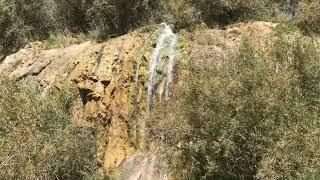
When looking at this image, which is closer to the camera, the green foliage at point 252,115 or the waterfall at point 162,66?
the green foliage at point 252,115

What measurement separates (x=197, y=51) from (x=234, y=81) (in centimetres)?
671

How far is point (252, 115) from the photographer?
615 inches

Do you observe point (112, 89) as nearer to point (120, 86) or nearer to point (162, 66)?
point (120, 86)

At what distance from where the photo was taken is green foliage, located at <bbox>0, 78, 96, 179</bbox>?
17.9m

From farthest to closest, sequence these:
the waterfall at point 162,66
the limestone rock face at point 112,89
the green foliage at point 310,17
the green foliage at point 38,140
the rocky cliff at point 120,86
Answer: the green foliage at point 310,17 < the waterfall at point 162,66 < the limestone rock face at point 112,89 < the rocky cliff at point 120,86 < the green foliage at point 38,140

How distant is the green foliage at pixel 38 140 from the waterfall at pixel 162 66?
10.7 ft

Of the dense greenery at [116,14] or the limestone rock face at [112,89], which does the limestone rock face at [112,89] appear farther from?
the dense greenery at [116,14]

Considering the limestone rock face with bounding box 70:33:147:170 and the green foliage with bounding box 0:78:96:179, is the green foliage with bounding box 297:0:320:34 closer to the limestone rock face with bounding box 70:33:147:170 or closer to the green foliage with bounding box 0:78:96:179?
the limestone rock face with bounding box 70:33:147:170

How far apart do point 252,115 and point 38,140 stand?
6988 millimetres

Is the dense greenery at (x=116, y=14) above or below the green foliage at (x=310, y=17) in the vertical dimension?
below

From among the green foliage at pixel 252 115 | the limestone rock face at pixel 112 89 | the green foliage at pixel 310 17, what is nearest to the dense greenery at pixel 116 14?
the green foliage at pixel 310 17

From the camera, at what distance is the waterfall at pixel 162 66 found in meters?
22.6

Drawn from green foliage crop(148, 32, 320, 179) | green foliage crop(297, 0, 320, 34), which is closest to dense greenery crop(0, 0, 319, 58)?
green foliage crop(297, 0, 320, 34)

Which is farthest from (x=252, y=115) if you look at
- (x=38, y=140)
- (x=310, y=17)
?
(x=310, y=17)
